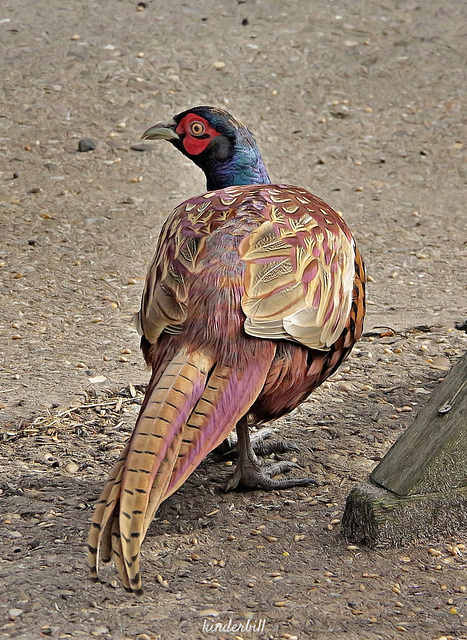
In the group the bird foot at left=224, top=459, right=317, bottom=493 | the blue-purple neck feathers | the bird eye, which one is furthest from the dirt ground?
the bird eye

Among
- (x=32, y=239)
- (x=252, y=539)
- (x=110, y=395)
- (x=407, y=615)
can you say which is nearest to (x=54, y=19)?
(x=32, y=239)

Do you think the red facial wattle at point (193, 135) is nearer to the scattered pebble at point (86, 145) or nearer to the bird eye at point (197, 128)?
the bird eye at point (197, 128)

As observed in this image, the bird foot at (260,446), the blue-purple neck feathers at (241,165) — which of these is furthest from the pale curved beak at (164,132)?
the bird foot at (260,446)

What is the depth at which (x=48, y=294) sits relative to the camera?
5105mm

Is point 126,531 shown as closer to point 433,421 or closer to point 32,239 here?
point 433,421

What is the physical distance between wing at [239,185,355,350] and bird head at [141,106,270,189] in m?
0.75

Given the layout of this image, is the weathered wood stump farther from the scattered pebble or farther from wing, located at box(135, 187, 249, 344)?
the scattered pebble

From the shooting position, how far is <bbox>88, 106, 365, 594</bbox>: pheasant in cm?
253

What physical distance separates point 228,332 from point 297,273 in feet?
1.04

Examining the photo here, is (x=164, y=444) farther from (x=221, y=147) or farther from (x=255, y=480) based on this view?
(x=221, y=147)

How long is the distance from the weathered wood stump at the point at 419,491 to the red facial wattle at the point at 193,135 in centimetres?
172

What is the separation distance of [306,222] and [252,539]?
1.03 m

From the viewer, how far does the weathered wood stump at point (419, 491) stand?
2766 mm

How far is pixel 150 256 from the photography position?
5.59m
